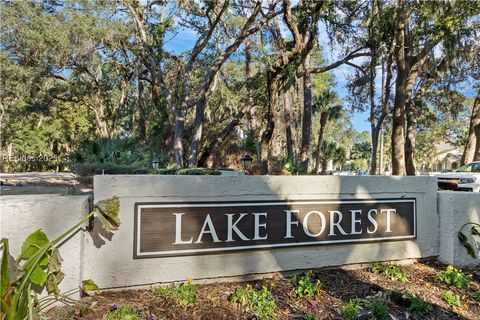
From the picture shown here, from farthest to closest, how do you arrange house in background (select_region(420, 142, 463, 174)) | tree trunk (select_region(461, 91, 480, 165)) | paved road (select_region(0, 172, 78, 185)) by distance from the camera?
house in background (select_region(420, 142, 463, 174)), tree trunk (select_region(461, 91, 480, 165)), paved road (select_region(0, 172, 78, 185))

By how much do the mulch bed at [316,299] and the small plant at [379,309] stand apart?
0.06m

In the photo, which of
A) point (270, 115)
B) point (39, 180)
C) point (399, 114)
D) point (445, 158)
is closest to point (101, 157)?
point (270, 115)

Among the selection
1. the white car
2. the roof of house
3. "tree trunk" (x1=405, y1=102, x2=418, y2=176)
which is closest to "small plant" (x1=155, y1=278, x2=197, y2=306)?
the white car

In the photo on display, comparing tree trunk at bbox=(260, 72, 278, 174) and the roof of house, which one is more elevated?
the roof of house

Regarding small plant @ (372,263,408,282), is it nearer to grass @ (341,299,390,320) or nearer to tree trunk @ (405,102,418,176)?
grass @ (341,299,390,320)

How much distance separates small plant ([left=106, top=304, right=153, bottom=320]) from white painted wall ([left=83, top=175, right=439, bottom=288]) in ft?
1.23

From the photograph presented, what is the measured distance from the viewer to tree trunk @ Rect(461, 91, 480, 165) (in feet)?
59.8

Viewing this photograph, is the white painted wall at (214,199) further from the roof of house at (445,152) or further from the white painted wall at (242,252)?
the roof of house at (445,152)

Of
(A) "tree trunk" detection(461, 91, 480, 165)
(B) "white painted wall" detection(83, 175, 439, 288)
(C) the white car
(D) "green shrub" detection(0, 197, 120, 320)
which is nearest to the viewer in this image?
(D) "green shrub" detection(0, 197, 120, 320)

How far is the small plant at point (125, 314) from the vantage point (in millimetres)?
2291

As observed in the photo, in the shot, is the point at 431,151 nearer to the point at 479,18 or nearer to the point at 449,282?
the point at 479,18

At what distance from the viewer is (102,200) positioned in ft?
8.54

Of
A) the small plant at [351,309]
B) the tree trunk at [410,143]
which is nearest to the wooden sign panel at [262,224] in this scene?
the small plant at [351,309]

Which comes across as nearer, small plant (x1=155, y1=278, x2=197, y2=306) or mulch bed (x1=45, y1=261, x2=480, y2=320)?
mulch bed (x1=45, y1=261, x2=480, y2=320)
